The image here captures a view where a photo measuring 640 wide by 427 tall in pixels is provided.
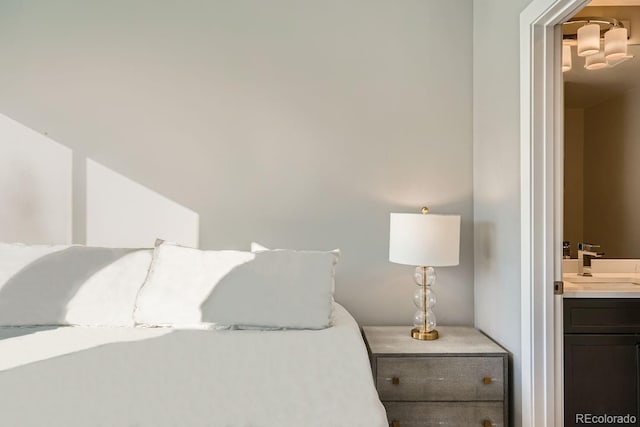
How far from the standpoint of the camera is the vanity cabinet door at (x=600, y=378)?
228cm

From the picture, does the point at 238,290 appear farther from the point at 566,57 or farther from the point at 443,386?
the point at 566,57

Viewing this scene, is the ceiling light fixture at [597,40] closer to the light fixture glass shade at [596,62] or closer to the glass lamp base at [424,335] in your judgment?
the light fixture glass shade at [596,62]

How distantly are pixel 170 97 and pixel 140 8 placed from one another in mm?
534

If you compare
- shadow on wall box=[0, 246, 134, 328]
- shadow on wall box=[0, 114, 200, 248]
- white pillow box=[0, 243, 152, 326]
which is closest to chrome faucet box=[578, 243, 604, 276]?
shadow on wall box=[0, 114, 200, 248]

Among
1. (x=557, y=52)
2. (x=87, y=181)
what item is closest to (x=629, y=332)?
(x=557, y=52)

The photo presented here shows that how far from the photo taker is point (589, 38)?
2.79 m

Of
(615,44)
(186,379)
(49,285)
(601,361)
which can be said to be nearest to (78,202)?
(49,285)

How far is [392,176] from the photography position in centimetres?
282

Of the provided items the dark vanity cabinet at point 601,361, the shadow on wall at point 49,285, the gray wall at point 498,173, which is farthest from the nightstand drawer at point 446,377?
the shadow on wall at point 49,285

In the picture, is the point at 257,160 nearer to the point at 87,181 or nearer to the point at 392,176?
the point at 392,176

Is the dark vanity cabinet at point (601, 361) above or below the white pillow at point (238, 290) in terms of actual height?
below

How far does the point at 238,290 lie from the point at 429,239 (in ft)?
3.12

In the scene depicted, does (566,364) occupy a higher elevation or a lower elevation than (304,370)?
lower

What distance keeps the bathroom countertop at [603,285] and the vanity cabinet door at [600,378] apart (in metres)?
0.19
